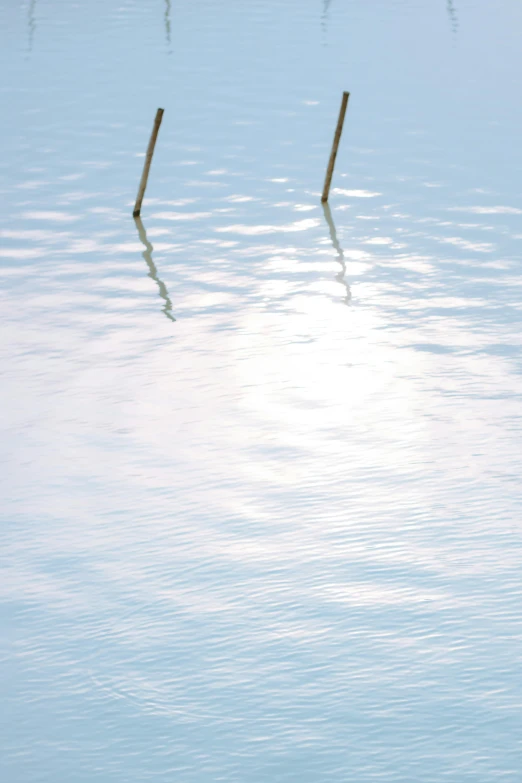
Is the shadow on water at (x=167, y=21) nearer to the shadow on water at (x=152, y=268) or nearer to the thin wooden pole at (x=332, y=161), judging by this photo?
the thin wooden pole at (x=332, y=161)

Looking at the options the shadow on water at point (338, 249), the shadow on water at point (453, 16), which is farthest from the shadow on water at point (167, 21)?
the shadow on water at point (338, 249)

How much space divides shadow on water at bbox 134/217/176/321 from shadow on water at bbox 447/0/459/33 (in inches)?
1000

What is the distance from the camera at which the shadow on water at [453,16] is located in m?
47.7

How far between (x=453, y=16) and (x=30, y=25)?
16230mm

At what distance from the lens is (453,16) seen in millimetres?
50250

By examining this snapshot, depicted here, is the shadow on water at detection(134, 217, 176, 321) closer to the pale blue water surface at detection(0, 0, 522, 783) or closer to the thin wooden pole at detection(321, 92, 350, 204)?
the pale blue water surface at detection(0, 0, 522, 783)

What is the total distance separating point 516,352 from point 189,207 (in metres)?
10.4

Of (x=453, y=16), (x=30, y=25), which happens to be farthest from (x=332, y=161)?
(x=453, y=16)

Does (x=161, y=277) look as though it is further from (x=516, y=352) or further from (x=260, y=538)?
(x=260, y=538)

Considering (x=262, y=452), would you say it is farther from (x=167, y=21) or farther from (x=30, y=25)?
(x=30, y=25)

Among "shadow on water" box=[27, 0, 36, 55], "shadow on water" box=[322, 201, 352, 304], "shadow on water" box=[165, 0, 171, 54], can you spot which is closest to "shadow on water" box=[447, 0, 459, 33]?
"shadow on water" box=[165, 0, 171, 54]

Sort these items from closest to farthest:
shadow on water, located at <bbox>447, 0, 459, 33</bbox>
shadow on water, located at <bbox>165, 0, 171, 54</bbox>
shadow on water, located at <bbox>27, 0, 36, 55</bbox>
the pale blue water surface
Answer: the pale blue water surface → shadow on water, located at <bbox>27, 0, 36, 55</bbox> → shadow on water, located at <bbox>165, 0, 171, 54</bbox> → shadow on water, located at <bbox>447, 0, 459, 33</bbox>

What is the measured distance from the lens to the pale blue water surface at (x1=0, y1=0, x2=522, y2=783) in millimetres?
10508

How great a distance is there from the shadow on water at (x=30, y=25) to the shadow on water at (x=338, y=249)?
20.5 meters
